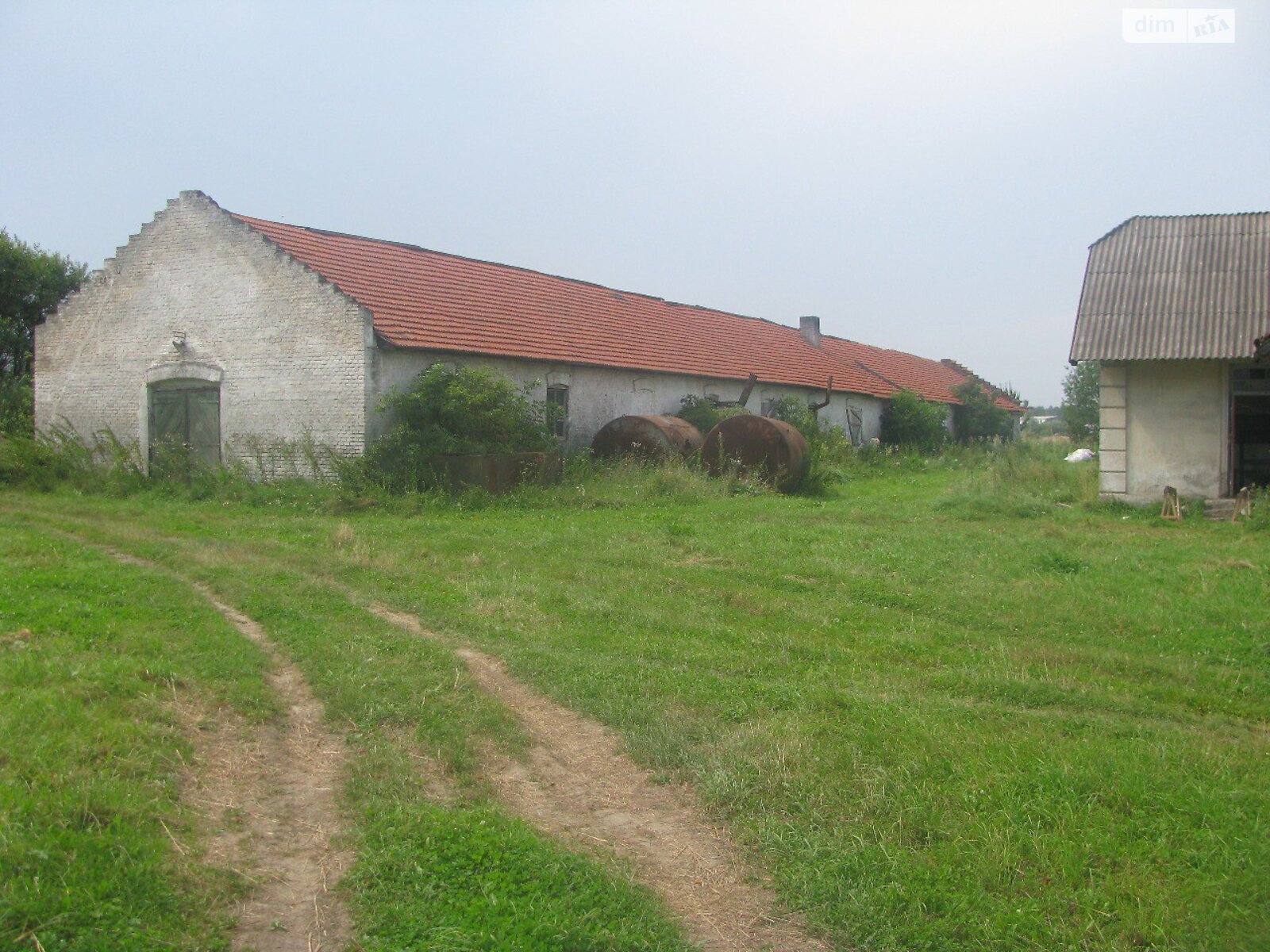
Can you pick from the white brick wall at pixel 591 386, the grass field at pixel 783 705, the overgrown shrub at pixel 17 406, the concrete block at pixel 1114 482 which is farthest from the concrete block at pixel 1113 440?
the overgrown shrub at pixel 17 406

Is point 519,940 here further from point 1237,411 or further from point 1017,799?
point 1237,411

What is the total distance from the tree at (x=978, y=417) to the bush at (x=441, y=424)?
94.1 feet

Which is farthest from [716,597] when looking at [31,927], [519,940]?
[31,927]

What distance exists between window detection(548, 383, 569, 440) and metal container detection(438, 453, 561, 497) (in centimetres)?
382

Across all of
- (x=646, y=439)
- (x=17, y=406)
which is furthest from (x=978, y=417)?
(x=17, y=406)

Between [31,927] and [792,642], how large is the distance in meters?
5.66

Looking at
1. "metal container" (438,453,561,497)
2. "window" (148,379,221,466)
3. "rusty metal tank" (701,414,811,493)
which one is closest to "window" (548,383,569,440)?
"rusty metal tank" (701,414,811,493)

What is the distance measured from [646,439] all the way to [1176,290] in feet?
31.8

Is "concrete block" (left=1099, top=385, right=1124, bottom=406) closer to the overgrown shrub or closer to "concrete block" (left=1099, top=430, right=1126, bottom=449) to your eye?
"concrete block" (left=1099, top=430, right=1126, bottom=449)

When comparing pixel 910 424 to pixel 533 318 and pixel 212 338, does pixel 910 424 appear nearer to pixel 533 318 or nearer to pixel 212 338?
pixel 533 318

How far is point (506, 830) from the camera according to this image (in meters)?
4.56

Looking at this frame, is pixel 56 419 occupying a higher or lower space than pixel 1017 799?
higher

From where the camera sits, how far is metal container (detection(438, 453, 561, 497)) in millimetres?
17016

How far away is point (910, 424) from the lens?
3531 centimetres
